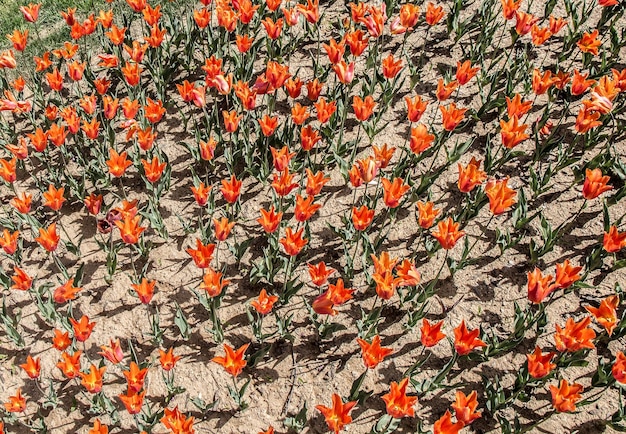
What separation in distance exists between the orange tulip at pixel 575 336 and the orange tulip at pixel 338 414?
3.60ft

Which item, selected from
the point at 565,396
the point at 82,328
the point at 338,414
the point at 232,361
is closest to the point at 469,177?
the point at 565,396

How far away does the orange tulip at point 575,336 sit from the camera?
301 centimetres

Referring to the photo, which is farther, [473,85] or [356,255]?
[473,85]

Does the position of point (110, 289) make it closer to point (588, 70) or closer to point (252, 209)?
point (252, 209)

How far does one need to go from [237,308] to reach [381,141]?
181 cm

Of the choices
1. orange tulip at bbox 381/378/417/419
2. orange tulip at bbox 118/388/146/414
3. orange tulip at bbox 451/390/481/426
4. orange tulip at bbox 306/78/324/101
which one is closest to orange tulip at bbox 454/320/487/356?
orange tulip at bbox 451/390/481/426

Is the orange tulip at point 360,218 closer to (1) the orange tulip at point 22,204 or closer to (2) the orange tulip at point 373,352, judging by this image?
(2) the orange tulip at point 373,352

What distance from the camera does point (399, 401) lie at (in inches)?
115


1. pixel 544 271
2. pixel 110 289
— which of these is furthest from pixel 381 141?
pixel 110 289

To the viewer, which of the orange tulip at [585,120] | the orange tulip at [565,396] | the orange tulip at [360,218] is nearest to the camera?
the orange tulip at [565,396]

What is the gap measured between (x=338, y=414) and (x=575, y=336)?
124 cm

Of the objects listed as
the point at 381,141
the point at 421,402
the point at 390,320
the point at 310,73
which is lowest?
the point at 421,402

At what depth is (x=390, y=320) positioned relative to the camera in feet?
12.3

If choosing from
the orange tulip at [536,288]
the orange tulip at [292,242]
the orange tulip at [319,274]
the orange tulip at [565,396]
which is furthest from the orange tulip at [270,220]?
the orange tulip at [565,396]
